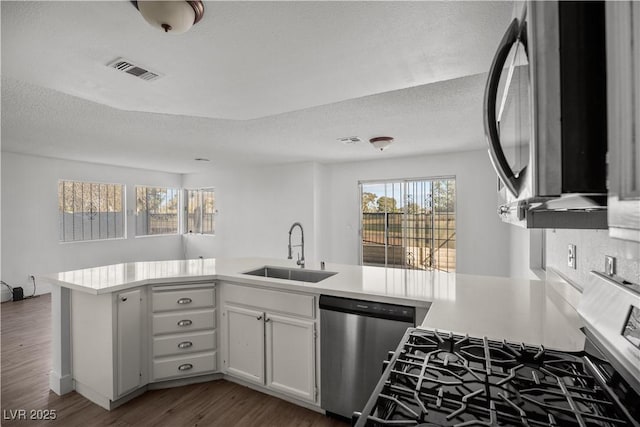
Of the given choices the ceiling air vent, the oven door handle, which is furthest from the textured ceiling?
the oven door handle

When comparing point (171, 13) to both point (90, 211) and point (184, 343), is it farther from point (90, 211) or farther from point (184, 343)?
point (90, 211)

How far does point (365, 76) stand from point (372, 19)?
51cm

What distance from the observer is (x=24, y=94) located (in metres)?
2.58

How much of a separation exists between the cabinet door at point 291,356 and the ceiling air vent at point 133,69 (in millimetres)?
1703

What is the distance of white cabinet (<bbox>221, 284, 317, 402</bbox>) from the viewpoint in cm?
214

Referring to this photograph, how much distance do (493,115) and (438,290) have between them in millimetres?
1591

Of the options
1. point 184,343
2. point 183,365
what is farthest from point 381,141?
point 183,365

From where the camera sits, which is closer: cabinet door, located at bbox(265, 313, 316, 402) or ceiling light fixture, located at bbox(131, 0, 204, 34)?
ceiling light fixture, located at bbox(131, 0, 204, 34)

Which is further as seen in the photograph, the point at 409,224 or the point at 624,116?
the point at 409,224

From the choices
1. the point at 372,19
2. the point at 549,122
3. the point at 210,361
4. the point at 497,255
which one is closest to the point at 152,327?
the point at 210,361

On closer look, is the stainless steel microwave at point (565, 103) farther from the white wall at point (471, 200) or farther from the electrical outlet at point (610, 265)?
the white wall at point (471, 200)

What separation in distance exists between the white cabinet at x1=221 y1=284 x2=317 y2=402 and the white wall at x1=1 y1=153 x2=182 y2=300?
4.88 meters

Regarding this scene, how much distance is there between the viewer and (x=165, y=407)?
2229 mm

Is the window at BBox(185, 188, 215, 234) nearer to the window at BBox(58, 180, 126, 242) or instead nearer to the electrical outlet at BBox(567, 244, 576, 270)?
the window at BBox(58, 180, 126, 242)
